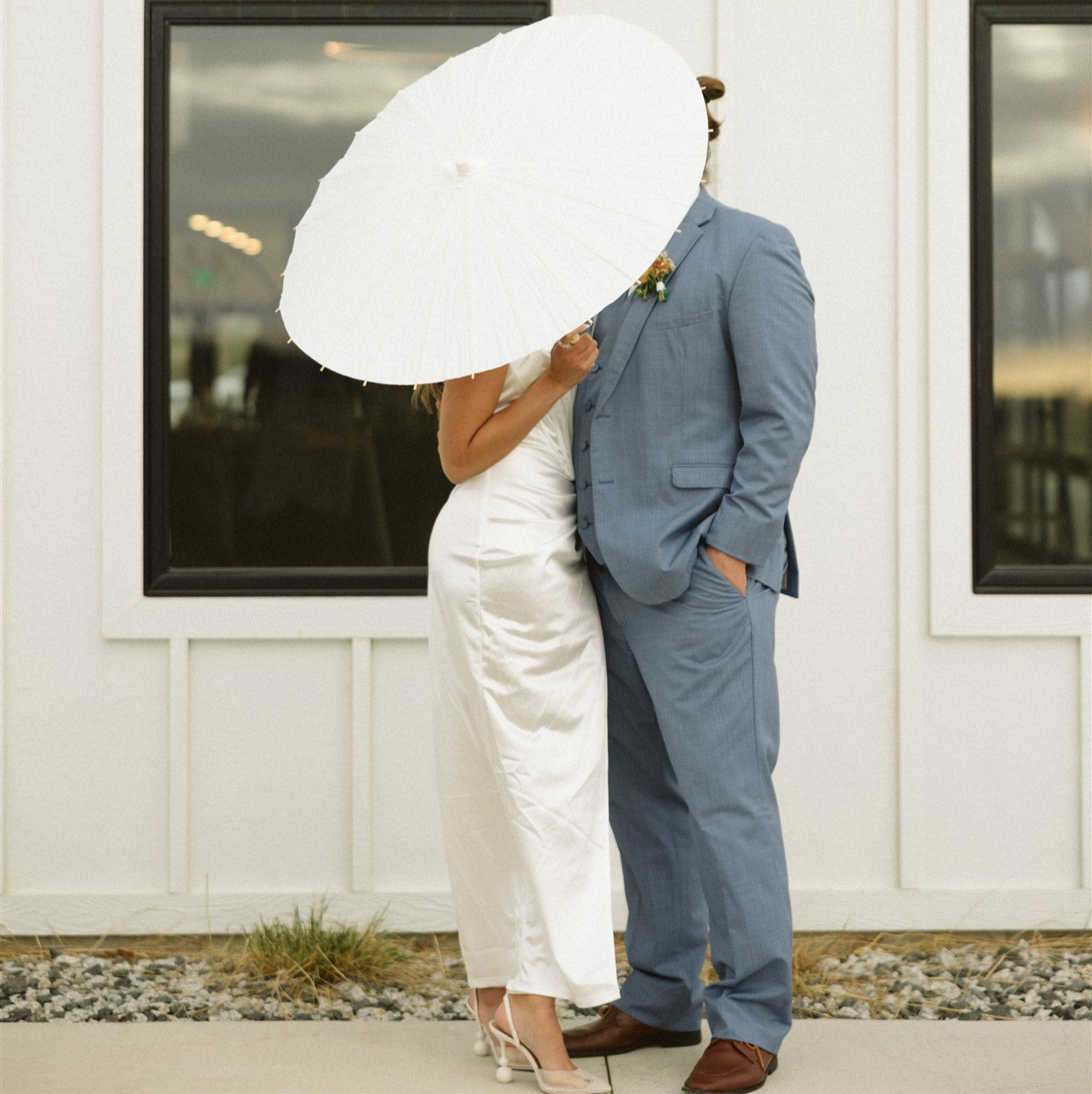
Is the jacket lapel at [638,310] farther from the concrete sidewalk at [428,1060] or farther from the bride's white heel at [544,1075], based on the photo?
the concrete sidewalk at [428,1060]

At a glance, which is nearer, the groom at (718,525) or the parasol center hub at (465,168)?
the parasol center hub at (465,168)

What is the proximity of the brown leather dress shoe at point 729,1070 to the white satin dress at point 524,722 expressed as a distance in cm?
25

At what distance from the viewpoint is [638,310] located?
105 inches

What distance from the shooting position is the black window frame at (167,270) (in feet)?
12.9

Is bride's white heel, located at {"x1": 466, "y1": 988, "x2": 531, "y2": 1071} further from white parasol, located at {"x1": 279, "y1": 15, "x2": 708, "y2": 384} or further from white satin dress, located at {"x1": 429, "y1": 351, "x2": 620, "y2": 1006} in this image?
white parasol, located at {"x1": 279, "y1": 15, "x2": 708, "y2": 384}

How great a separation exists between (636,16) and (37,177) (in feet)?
6.12

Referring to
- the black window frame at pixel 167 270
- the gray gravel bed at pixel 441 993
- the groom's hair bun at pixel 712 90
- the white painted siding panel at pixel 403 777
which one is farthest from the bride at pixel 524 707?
the black window frame at pixel 167 270

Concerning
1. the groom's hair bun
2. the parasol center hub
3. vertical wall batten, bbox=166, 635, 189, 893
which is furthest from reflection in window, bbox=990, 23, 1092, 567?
vertical wall batten, bbox=166, 635, 189, 893

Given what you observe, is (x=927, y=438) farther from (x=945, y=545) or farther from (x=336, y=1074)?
(x=336, y=1074)

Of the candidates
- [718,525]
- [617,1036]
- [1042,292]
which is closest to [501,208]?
[718,525]

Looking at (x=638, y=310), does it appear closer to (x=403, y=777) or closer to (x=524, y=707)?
(x=524, y=707)

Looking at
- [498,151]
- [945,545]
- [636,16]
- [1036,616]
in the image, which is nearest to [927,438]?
[945,545]

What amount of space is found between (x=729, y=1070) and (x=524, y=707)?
0.86 m

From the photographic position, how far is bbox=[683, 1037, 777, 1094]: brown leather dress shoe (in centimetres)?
263
